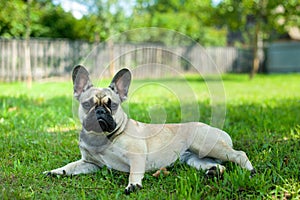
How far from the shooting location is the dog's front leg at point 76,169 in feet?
11.2

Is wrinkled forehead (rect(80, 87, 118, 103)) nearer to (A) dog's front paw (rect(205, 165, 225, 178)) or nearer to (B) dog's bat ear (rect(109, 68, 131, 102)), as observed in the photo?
(B) dog's bat ear (rect(109, 68, 131, 102))

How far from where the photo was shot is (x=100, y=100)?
124 inches

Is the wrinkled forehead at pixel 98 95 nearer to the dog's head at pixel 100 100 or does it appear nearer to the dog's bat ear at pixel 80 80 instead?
the dog's head at pixel 100 100

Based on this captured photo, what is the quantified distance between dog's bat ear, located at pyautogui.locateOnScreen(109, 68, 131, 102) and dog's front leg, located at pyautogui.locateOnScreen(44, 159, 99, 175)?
2.19 feet

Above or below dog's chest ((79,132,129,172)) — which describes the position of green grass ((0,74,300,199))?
below

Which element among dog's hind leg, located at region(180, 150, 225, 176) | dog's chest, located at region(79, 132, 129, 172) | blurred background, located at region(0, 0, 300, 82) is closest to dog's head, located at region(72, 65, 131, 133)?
dog's chest, located at region(79, 132, 129, 172)

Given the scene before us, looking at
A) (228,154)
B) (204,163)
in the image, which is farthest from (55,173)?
(228,154)

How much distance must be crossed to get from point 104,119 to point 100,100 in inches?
6.7

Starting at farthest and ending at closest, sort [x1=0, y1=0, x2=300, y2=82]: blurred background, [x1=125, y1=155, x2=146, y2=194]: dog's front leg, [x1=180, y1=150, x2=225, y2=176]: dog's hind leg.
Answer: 1. [x1=0, y1=0, x2=300, y2=82]: blurred background
2. [x1=180, y1=150, x2=225, y2=176]: dog's hind leg
3. [x1=125, y1=155, x2=146, y2=194]: dog's front leg

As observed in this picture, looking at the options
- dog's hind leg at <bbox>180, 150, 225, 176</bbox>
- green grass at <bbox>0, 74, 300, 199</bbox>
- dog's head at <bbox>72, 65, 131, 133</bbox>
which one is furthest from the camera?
dog's hind leg at <bbox>180, 150, 225, 176</bbox>

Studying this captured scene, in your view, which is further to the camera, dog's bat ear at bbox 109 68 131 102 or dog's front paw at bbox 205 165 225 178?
dog's bat ear at bbox 109 68 131 102

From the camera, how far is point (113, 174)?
343 centimetres

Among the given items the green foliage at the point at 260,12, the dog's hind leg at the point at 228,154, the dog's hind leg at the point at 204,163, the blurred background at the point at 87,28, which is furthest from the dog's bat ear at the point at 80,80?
the green foliage at the point at 260,12

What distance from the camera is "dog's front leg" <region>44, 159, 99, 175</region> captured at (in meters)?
3.41
